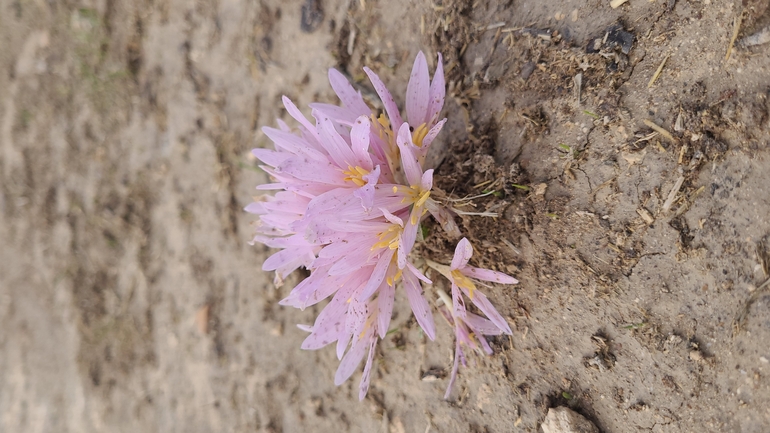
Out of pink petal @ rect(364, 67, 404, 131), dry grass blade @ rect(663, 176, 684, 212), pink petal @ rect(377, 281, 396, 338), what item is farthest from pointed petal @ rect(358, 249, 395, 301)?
dry grass blade @ rect(663, 176, 684, 212)

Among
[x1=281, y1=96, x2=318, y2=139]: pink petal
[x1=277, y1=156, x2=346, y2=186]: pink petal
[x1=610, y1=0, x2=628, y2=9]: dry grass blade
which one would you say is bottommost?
[x1=277, y1=156, x2=346, y2=186]: pink petal

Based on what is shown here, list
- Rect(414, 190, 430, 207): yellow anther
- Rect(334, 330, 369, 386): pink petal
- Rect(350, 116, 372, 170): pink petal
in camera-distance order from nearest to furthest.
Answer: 1. Rect(350, 116, 372, 170): pink petal
2. Rect(414, 190, 430, 207): yellow anther
3. Rect(334, 330, 369, 386): pink petal

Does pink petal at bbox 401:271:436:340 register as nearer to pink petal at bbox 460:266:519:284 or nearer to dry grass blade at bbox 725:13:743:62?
pink petal at bbox 460:266:519:284

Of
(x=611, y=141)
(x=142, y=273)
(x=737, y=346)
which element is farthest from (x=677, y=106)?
(x=142, y=273)

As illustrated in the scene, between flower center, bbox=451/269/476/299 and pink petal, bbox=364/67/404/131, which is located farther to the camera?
flower center, bbox=451/269/476/299

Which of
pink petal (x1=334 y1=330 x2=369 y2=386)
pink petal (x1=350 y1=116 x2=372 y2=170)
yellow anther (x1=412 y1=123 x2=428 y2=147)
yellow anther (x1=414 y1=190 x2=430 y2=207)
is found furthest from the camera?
pink petal (x1=334 y1=330 x2=369 y2=386)

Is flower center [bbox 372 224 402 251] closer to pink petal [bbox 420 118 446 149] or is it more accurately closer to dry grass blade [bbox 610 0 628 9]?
pink petal [bbox 420 118 446 149]

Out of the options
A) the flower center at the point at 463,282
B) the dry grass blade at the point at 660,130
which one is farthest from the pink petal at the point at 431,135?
the dry grass blade at the point at 660,130

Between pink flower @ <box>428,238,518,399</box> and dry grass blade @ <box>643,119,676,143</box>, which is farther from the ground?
dry grass blade @ <box>643,119,676,143</box>

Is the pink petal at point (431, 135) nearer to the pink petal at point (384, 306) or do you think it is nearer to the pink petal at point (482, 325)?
the pink petal at point (384, 306)
